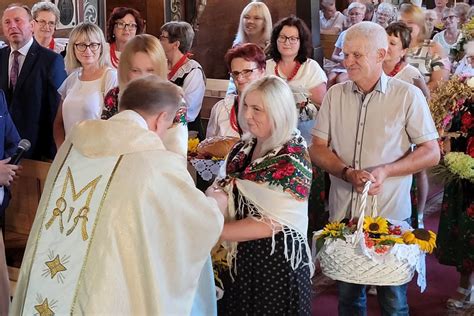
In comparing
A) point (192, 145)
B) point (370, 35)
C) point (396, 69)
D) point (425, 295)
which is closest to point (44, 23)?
point (192, 145)

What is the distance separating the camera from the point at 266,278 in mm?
3225

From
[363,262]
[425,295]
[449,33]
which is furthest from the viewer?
[449,33]

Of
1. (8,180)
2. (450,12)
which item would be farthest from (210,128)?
(450,12)

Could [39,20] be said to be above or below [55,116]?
above

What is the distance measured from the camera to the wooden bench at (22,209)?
4609 mm

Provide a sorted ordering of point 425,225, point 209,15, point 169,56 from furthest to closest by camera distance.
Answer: point 209,15 → point 425,225 → point 169,56

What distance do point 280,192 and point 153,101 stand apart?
2.10ft

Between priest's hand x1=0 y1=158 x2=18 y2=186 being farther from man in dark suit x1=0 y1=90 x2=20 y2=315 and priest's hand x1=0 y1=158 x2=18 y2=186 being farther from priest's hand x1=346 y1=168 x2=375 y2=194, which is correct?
priest's hand x1=346 y1=168 x2=375 y2=194

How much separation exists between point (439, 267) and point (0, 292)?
3.17 m

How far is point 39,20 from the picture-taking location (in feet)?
21.4

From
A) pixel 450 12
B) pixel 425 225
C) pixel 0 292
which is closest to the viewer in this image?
pixel 0 292

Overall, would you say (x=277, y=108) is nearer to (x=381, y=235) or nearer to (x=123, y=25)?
(x=381, y=235)

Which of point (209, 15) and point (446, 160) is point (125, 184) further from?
point (209, 15)

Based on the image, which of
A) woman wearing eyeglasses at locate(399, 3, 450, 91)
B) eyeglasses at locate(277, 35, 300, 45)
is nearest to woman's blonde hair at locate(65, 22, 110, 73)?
eyeglasses at locate(277, 35, 300, 45)
